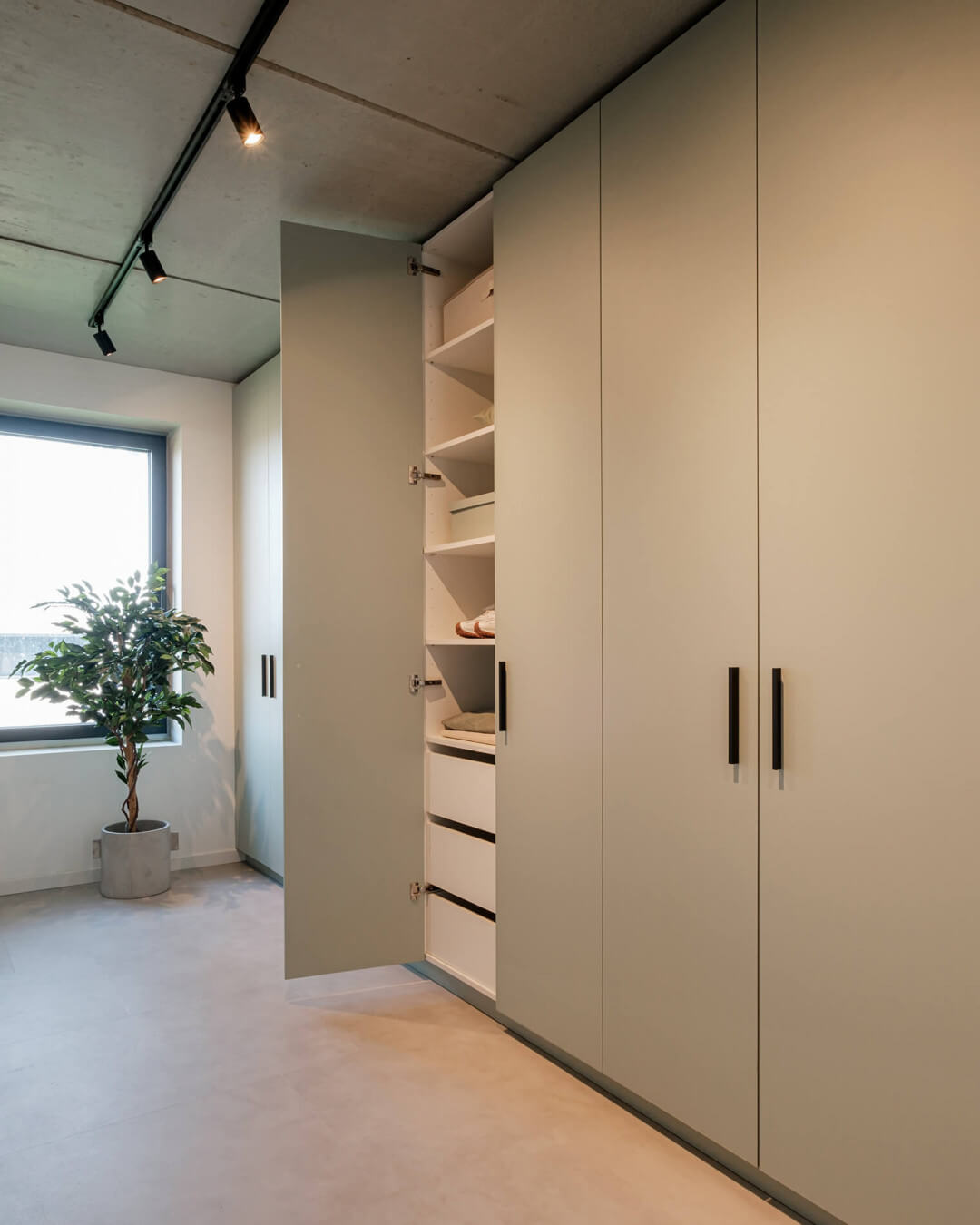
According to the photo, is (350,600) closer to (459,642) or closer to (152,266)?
(459,642)

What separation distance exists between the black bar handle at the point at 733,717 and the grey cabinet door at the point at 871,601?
7cm

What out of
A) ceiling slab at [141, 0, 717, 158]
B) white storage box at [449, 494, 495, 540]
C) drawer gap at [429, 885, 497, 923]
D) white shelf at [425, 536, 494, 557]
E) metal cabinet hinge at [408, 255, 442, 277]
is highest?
ceiling slab at [141, 0, 717, 158]

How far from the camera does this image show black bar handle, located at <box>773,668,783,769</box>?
68.3 inches

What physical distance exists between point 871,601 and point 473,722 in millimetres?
1517

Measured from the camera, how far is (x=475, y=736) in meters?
2.81

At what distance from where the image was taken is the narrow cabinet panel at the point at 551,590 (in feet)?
7.41

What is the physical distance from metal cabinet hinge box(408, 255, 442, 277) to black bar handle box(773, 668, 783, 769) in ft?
6.65

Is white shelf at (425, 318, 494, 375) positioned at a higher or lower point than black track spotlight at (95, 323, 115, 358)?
lower

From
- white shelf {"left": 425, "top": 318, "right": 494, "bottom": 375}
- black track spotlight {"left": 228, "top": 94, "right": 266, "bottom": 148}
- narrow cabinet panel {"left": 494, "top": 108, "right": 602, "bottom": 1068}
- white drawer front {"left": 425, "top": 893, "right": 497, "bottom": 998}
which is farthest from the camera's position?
white shelf {"left": 425, "top": 318, "right": 494, "bottom": 375}

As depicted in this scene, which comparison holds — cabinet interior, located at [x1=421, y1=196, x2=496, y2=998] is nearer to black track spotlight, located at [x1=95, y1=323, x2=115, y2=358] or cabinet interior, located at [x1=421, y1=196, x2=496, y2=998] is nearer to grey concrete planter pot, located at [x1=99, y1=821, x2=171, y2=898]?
black track spotlight, located at [x1=95, y1=323, x2=115, y2=358]

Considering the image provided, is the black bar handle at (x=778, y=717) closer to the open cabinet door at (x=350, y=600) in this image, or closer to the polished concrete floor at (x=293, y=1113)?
the polished concrete floor at (x=293, y=1113)

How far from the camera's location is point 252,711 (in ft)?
14.7

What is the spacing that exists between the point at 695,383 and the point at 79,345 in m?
3.46

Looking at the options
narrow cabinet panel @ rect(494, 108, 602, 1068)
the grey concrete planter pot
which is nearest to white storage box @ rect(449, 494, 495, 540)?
narrow cabinet panel @ rect(494, 108, 602, 1068)
